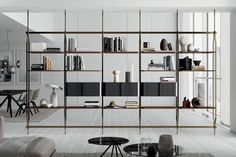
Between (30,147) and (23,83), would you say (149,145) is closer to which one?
(30,147)

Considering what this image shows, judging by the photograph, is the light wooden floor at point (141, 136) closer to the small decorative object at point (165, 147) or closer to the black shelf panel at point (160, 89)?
the black shelf panel at point (160, 89)

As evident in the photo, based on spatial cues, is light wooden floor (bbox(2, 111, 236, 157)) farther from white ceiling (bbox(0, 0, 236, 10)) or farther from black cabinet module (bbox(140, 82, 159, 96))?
white ceiling (bbox(0, 0, 236, 10))

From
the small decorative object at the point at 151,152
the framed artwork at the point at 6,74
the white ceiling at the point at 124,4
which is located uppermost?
the white ceiling at the point at 124,4

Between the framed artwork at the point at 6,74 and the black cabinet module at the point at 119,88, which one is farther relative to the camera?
the framed artwork at the point at 6,74

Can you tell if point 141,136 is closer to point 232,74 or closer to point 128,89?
point 128,89

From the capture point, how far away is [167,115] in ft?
38.0

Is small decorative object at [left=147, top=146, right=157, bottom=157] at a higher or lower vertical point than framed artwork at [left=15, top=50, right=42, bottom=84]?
lower

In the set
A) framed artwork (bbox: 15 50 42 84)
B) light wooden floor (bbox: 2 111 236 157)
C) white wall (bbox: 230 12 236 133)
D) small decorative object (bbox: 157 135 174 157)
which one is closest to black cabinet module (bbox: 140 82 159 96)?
light wooden floor (bbox: 2 111 236 157)

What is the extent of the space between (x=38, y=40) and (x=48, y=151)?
951cm

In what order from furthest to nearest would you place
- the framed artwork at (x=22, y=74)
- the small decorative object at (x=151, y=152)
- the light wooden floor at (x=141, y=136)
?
the framed artwork at (x=22, y=74) → the light wooden floor at (x=141, y=136) → the small decorative object at (x=151, y=152)

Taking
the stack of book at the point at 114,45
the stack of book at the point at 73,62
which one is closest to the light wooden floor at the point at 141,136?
the stack of book at the point at 73,62

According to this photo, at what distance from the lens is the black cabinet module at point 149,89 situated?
26.0 feet

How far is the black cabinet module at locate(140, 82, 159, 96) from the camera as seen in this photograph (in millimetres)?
7926

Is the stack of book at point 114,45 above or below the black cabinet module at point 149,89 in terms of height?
above
